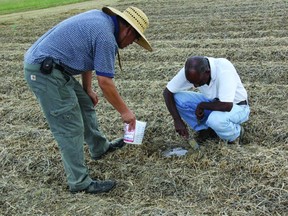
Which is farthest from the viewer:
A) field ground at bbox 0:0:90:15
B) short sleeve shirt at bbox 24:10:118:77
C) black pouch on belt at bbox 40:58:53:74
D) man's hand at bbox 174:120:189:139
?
field ground at bbox 0:0:90:15

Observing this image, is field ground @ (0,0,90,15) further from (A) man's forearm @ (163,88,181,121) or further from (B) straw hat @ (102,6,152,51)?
(B) straw hat @ (102,6,152,51)

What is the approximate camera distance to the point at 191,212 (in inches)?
121

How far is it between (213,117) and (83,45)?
1.41 m

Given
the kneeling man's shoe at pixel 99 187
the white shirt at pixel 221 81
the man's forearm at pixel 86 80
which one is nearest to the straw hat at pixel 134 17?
the man's forearm at pixel 86 80

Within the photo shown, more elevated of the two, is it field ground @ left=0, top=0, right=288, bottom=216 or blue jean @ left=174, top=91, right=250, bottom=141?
blue jean @ left=174, top=91, right=250, bottom=141

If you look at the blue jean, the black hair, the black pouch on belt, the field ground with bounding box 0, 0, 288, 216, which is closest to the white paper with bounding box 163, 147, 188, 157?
the field ground with bounding box 0, 0, 288, 216

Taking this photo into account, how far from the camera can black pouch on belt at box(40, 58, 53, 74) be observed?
304 centimetres

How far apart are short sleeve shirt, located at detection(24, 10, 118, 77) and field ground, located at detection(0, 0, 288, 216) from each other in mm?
1076

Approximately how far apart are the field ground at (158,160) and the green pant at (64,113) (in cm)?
24

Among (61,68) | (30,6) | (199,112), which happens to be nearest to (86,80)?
(61,68)

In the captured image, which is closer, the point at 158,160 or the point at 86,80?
the point at 86,80

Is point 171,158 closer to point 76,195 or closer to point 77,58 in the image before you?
point 76,195

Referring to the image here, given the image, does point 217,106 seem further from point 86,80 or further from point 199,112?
point 86,80

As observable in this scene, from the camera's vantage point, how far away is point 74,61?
312cm
